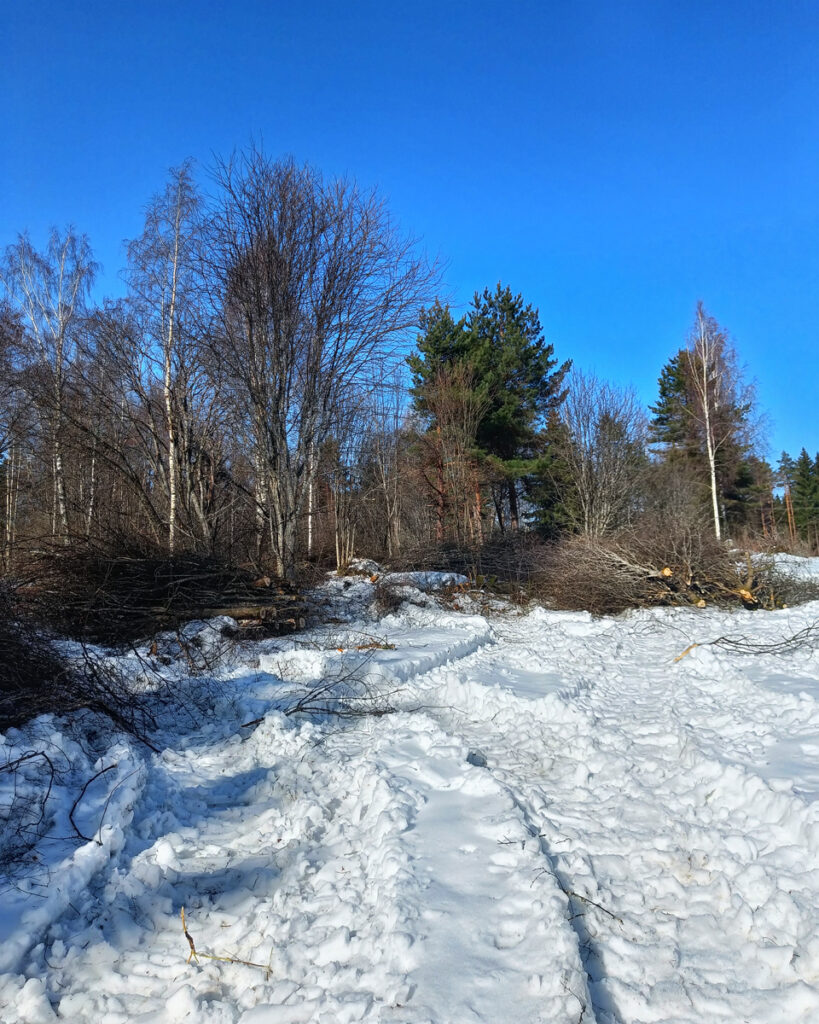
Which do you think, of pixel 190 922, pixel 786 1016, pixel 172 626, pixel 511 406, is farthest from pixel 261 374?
pixel 511 406

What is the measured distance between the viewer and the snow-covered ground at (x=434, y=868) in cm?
252

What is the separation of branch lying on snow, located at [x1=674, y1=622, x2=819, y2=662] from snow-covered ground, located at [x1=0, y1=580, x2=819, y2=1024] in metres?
1.86

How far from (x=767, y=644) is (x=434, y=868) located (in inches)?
286

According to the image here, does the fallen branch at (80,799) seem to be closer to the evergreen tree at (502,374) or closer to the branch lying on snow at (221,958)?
the branch lying on snow at (221,958)

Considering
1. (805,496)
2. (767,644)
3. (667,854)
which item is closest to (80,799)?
(667,854)

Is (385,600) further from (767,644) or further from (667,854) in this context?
(667,854)

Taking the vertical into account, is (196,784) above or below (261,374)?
below

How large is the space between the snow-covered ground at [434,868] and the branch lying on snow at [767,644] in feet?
6.11

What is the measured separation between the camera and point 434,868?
3350mm

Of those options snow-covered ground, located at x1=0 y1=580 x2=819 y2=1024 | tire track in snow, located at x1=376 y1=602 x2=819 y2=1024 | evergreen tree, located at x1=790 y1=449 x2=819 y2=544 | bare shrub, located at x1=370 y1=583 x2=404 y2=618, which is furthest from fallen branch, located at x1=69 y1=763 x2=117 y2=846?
evergreen tree, located at x1=790 y1=449 x2=819 y2=544

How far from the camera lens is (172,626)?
9.26m

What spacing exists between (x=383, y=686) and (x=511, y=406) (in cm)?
1959

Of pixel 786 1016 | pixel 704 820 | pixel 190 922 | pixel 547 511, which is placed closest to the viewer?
pixel 786 1016

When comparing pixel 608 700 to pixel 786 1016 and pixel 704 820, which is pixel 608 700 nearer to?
pixel 704 820
